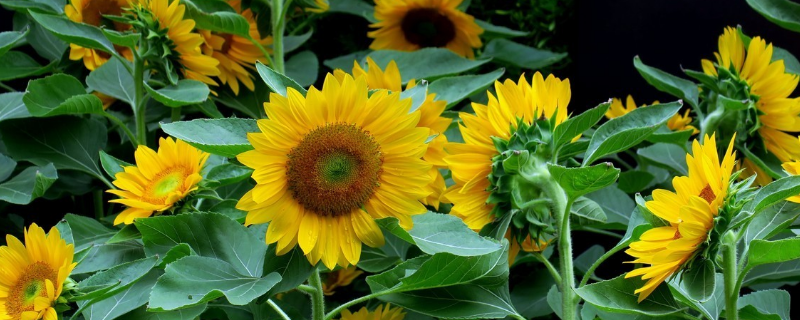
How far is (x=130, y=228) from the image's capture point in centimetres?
78

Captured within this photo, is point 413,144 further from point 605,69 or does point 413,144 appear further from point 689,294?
point 605,69

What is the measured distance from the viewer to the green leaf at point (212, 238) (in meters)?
0.70

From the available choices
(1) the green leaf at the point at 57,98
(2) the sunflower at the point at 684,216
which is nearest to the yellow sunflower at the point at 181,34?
(1) the green leaf at the point at 57,98

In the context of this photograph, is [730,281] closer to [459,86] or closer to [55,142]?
[459,86]

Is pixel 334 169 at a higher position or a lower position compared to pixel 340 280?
higher

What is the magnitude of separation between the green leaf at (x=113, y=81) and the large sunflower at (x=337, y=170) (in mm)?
463

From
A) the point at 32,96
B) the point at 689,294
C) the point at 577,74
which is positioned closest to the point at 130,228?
the point at 32,96

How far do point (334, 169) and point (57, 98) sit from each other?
0.44m

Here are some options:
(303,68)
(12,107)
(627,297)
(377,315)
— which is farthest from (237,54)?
(627,297)

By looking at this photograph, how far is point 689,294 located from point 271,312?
39 centimetres

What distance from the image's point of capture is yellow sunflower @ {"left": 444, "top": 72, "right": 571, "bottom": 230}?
2.41ft

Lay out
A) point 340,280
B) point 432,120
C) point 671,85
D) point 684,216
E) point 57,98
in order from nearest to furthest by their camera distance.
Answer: point 684,216, point 432,120, point 57,98, point 671,85, point 340,280

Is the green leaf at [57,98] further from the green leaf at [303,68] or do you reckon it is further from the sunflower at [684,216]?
the sunflower at [684,216]

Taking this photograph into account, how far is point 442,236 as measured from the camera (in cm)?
65
